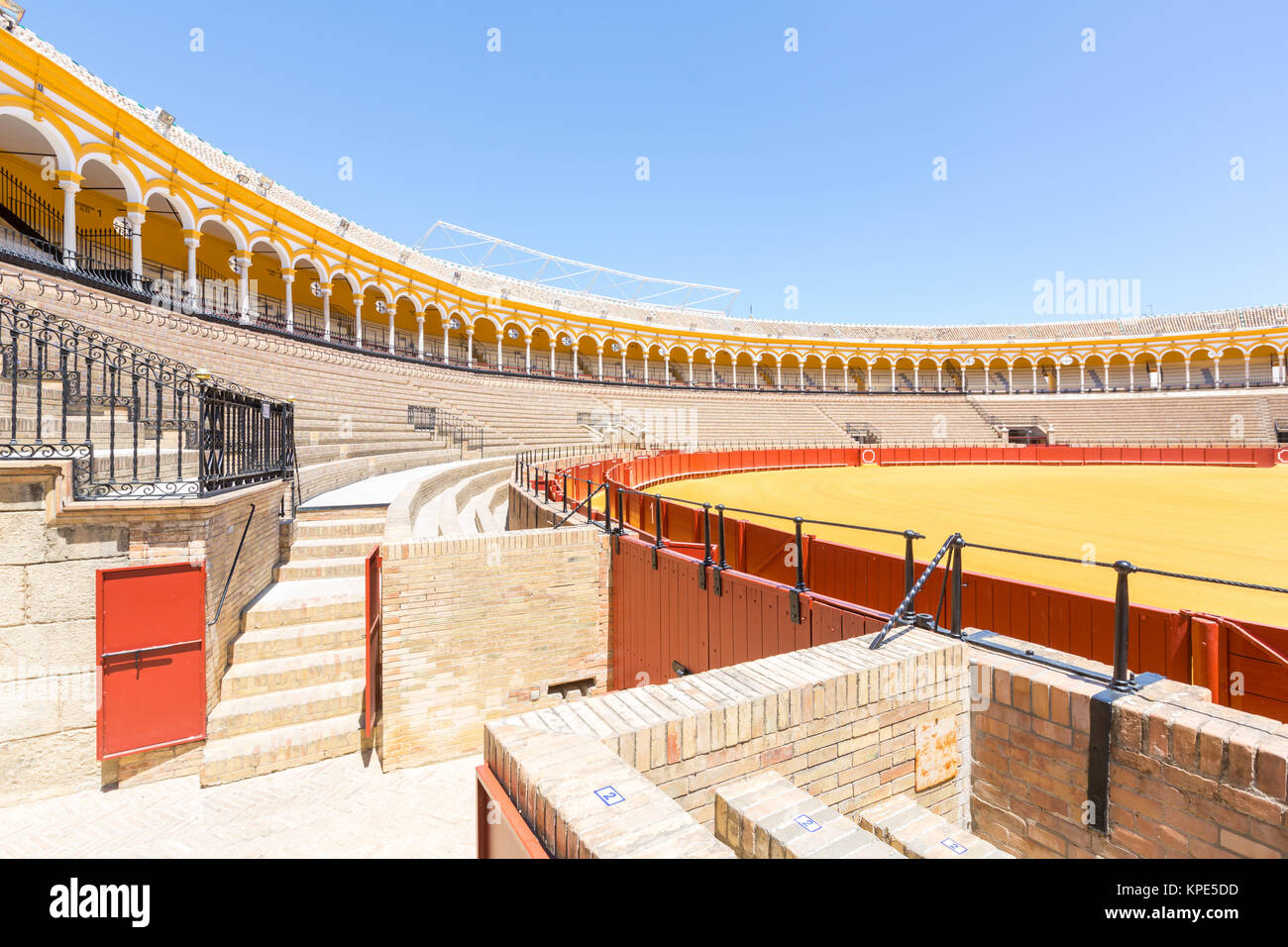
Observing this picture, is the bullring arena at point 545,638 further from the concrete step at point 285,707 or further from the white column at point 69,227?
the white column at point 69,227

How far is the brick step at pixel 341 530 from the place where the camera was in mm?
10102

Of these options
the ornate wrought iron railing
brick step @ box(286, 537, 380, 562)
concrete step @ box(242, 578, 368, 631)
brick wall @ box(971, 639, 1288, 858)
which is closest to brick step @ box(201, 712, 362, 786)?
concrete step @ box(242, 578, 368, 631)

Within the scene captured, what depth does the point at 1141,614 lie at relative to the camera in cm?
438

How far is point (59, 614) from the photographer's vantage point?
581cm

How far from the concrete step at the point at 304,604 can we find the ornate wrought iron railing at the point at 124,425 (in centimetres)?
163

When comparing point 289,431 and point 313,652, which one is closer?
point 313,652

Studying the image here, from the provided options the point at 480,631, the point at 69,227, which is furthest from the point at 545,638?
the point at 69,227

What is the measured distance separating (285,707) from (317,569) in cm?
298

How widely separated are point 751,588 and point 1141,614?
10.7 feet

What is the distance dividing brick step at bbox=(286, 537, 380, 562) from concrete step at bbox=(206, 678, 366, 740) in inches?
110

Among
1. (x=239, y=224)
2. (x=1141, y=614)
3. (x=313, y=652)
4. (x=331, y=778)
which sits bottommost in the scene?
(x=331, y=778)

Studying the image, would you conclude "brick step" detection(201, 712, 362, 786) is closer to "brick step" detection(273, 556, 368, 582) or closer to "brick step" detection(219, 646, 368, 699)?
"brick step" detection(219, 646, 368, 699)

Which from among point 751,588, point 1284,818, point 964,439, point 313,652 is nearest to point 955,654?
point 1284,818
